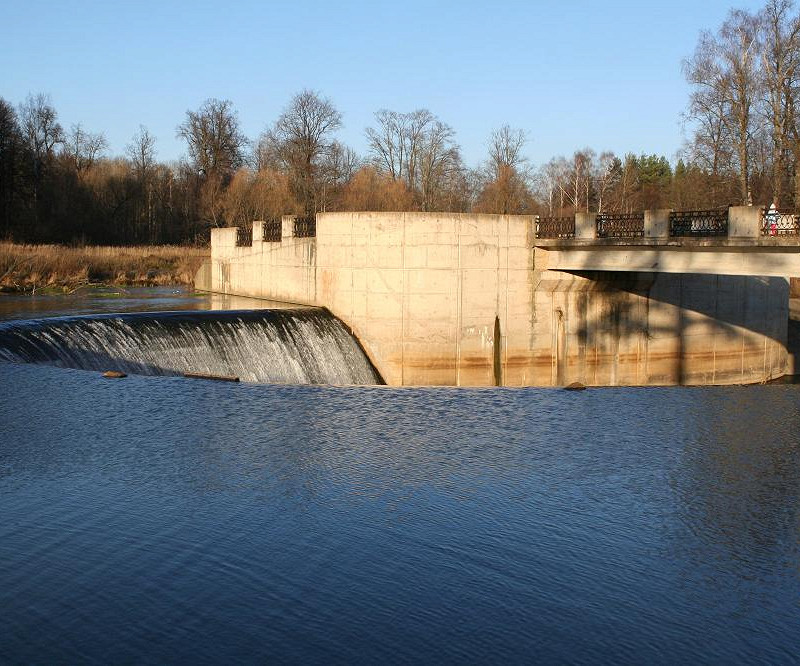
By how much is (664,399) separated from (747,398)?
9.03 ft

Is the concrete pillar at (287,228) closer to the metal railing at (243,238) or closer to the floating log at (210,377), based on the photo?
the metal railing at (243,238)

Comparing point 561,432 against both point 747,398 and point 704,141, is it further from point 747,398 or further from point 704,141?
point 704,141

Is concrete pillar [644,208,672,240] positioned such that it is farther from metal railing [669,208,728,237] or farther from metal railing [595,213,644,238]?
metal railing [595,213,644,238]

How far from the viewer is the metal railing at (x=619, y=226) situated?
3006 cm

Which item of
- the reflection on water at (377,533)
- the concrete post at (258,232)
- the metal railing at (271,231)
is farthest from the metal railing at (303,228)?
the reflection on water at (377,533)

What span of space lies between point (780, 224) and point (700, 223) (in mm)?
2616

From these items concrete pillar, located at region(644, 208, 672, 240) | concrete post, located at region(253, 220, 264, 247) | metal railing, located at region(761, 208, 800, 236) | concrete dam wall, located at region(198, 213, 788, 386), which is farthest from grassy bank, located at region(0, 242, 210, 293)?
metal railing, located at region(761, 208, 800, 236)

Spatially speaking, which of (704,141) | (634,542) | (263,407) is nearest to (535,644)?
(634,542)

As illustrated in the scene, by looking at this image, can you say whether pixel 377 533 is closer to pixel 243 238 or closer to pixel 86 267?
pixel 243 238

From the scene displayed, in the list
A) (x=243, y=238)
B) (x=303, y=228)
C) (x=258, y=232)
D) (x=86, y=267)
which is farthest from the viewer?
(x=86, y=267)

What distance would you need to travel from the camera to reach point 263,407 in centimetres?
2109

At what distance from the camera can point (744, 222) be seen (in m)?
25.8

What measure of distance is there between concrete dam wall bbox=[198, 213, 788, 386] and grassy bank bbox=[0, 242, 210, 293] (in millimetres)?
13615

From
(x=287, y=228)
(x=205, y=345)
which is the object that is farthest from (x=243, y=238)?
(x=205, y=345)
